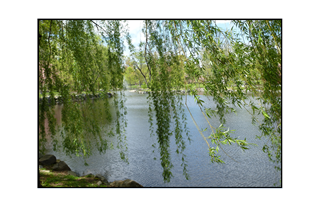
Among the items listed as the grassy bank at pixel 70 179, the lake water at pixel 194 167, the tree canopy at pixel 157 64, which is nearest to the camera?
the tree canopy at pixel 157 64

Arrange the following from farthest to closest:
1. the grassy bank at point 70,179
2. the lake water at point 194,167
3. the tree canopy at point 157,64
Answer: the lake water at point 194,167 → the grassy bank at point 70,179 → the tree canopy at point 157,64

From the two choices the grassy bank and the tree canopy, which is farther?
the grassy bank

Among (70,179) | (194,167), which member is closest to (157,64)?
(70,179)

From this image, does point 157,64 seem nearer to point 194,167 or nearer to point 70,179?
point 70,179

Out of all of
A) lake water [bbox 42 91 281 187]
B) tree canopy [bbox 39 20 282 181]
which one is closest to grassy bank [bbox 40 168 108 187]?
lake water [bbox 42 91 281 187]

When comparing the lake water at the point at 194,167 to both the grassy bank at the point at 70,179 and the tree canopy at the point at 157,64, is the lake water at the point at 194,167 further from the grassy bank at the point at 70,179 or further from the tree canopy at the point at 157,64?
the tree canopy at the point at 157,64

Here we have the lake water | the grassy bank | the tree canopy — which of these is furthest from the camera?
the lake water

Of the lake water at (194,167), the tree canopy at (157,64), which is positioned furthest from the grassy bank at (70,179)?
the tree canopy at (157,64)

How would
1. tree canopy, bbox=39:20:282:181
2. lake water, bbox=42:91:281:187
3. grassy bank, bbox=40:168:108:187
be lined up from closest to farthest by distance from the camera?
tree canopy, bbox=39:20:282:181
grassy bank, bbox=40:168:108:187
lake water, bbox=42:91:281:187

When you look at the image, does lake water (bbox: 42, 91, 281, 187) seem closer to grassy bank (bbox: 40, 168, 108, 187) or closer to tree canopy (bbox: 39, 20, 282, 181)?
grassy bank (bbox: 40, 168, 108, 187)

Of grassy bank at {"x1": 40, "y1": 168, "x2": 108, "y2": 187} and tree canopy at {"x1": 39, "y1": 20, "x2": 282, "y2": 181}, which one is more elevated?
tree canopy at {"x1": 39, "y1": 20, "x2": 282, "y2": 181}

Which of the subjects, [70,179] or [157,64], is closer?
[157,64]
